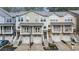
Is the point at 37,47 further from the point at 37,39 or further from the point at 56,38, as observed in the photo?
the point at 56,38

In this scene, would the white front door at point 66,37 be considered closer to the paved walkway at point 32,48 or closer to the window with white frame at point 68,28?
the window with white frame at point 68,28

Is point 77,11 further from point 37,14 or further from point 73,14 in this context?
point 37,14

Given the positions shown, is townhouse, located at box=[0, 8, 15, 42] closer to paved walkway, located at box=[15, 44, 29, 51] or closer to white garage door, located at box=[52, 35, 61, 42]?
paved walkway, located at box=[15, 44, 29, 51]

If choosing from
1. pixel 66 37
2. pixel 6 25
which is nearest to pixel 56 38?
pixel 66 37

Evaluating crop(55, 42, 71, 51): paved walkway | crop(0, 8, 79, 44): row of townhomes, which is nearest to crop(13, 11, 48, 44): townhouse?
crop(0, 8, 79, 44): row of townhomes

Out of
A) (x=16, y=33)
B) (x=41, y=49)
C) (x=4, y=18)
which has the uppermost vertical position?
(x=4, y=18)

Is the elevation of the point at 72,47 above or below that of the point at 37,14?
below

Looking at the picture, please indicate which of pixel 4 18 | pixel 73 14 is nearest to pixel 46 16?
pixel 73 14
